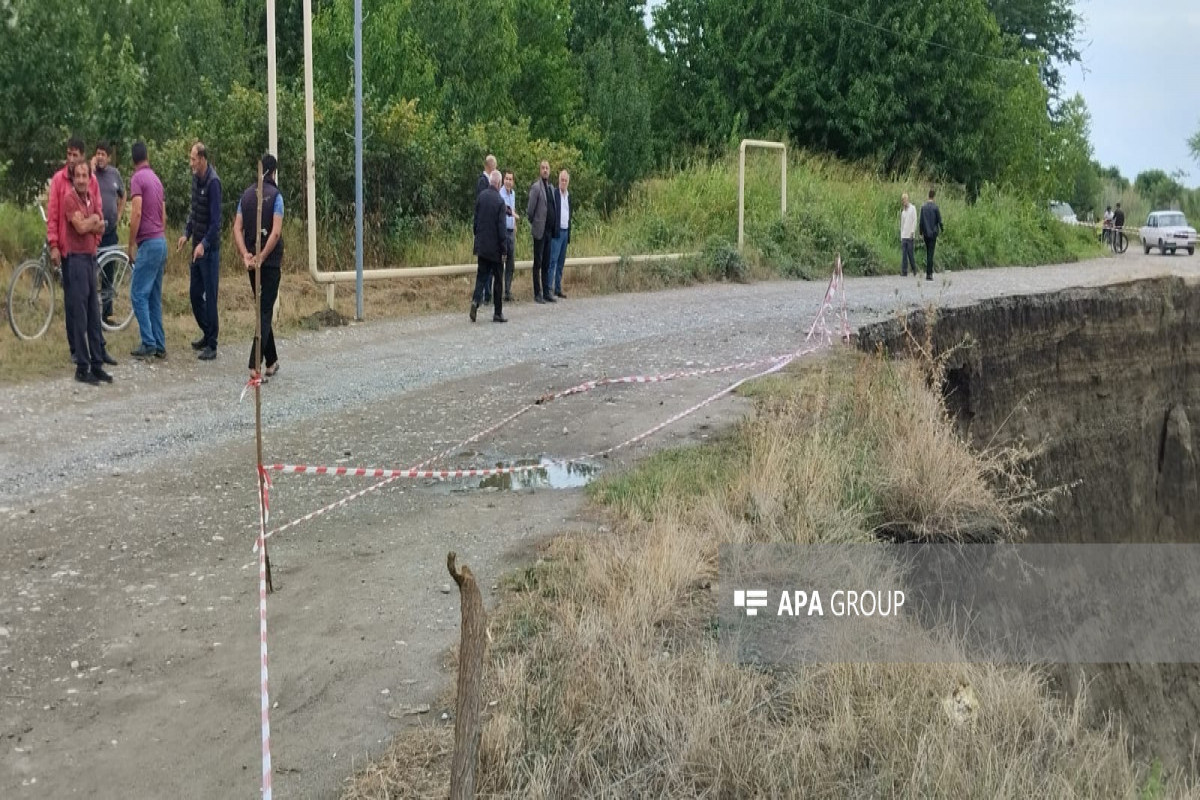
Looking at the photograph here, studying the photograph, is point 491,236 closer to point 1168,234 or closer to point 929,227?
point 929,227

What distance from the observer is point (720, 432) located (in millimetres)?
8828

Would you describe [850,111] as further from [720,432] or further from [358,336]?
[720,432]

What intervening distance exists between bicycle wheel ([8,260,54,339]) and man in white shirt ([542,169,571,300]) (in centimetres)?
715

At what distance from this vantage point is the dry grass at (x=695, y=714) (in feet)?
13.7

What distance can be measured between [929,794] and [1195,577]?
48.0 feet

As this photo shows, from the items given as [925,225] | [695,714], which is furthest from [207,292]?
[925,225]

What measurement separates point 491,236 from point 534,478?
7.13 m

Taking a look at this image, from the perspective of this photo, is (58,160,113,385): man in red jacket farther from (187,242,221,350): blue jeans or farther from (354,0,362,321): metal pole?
(354,0,362,321): metal pole

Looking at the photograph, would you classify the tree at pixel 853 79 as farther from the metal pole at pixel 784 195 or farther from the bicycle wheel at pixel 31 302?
the bicycle wheel at pixel 31 302

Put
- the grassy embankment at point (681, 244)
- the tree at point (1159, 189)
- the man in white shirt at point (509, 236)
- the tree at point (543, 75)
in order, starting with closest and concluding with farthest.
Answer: the grassy embankment at point (681, 244)
the man in white shirt at point (509, 236)
the tree at point (543, 75)
the tree at point (1159, 189)

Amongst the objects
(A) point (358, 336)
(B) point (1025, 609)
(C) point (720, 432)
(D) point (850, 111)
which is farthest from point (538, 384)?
(D) point (850, 111)

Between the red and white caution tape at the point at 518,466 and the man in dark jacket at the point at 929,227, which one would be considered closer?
the red and white caution tape at the point at 518,466

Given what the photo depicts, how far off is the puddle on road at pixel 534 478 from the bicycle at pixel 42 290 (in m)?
5.03

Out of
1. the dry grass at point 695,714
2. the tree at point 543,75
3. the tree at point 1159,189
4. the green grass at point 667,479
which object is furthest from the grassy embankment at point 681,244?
the tree at point 1159,189
